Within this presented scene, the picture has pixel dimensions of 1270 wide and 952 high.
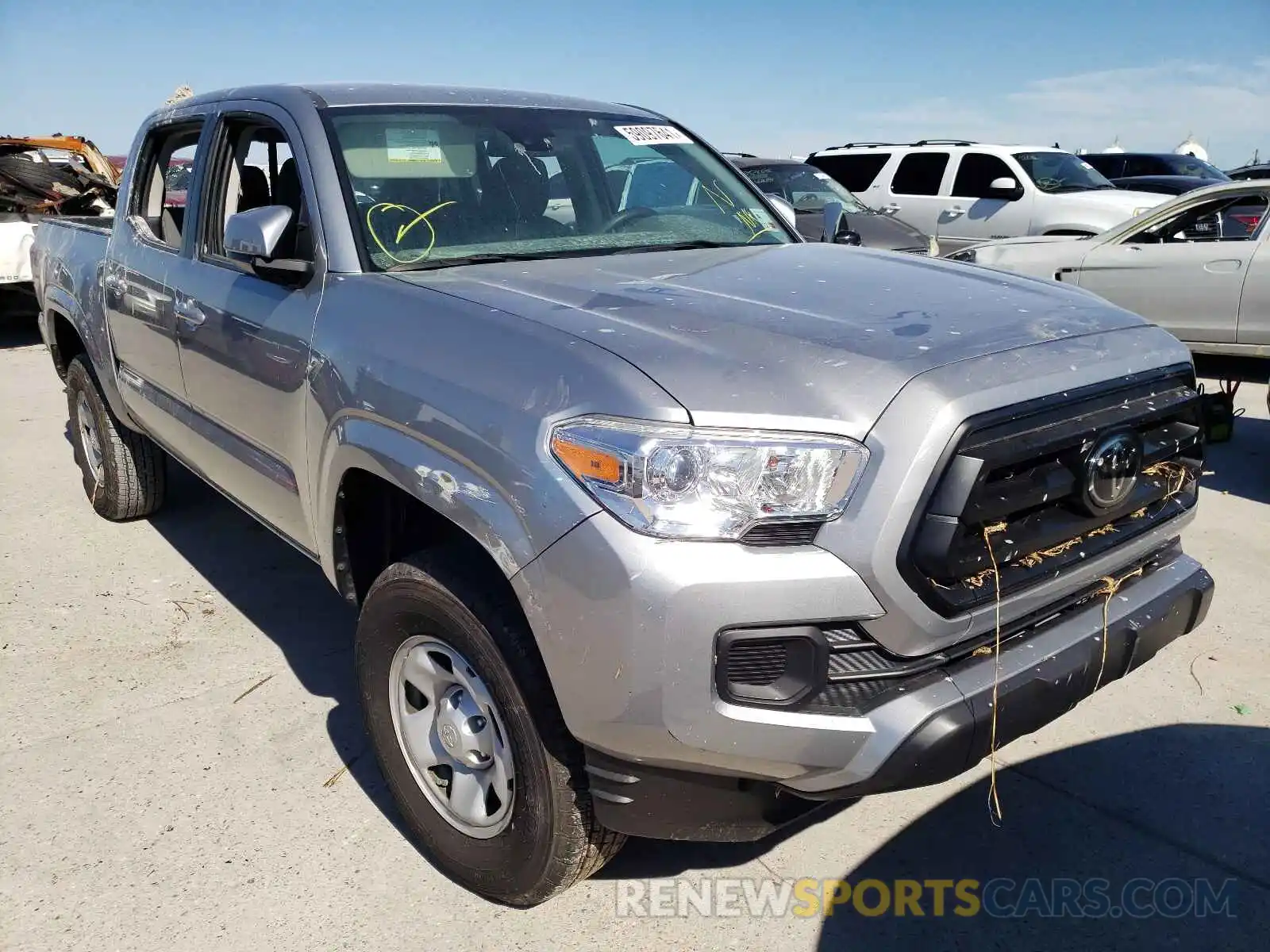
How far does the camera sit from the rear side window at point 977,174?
1207 centimetres

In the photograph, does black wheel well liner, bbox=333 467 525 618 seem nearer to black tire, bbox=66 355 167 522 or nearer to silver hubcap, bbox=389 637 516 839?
silver hubcap, bbox=389 637 516 839

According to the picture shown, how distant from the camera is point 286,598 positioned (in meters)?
4.40

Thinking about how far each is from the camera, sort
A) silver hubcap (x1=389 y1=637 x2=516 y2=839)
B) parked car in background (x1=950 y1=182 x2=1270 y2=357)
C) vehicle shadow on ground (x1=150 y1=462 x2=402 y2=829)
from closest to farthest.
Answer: silver hubcap (x1=389 y1=637 x2=516 y2=839)
vehicle shadow on ground (x1=150 y1=462 x2=402 y2=829)
parked car in background (x1=950 y1=182 x2=1270 y2=357)

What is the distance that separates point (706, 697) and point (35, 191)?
12.0 metres

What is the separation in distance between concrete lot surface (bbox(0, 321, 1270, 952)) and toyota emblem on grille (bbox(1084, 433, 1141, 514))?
104cm

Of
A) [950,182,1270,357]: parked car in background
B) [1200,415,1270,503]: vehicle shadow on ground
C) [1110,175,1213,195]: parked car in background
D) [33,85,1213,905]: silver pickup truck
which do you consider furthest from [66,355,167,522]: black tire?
[1110,175,1213,195]: parked car in background

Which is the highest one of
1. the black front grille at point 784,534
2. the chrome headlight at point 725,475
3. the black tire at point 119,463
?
the chrome headlight at point 725,475

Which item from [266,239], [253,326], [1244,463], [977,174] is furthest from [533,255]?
[977,174]

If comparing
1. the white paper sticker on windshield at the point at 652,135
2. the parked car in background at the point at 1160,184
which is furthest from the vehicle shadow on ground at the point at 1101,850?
the parked car in background at the point at 1160,184

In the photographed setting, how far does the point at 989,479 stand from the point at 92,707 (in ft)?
9.81

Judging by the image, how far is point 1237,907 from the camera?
253 centimetres

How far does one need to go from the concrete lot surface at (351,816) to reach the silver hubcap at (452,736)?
0.24m

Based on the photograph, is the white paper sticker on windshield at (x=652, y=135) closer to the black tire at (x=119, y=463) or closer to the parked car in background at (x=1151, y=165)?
the black tire at (x=119, y=463)

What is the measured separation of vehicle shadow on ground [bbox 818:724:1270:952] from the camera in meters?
2.47
